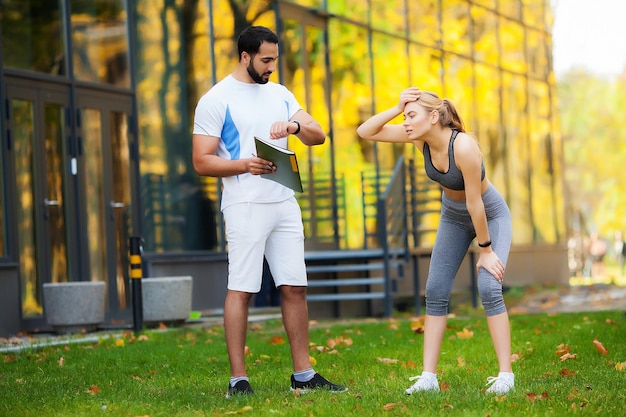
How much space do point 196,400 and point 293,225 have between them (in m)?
1.08

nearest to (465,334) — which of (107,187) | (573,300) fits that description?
(107,187)

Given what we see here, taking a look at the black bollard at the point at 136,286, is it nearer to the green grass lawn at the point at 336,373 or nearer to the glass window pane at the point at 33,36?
the green grass lawn at the point at 336,373

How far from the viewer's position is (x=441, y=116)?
621 centimetres

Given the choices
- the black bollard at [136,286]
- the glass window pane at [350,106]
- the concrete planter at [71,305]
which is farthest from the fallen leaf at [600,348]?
the glass window pane at [350,106]

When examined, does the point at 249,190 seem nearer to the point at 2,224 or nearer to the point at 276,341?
the point at 276,341

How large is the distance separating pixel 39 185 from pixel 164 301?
2.14 m

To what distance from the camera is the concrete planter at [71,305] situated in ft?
39.9

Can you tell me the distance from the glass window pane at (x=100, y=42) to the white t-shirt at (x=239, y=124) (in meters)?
8.26

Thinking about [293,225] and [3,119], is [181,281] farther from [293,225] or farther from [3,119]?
[293,225]

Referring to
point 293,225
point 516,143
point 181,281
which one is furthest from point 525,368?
point 516,143

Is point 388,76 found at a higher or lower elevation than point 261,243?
higher

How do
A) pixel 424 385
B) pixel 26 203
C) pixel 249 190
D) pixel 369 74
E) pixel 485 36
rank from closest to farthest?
pixel 424 385 < pixel 249 190 < pixel 26 203 < pixel 369 74 < pixel 485 36

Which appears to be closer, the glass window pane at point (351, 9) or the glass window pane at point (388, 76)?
the glass window pane at point (351, 9)

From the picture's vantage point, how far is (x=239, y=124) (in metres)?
6.43
